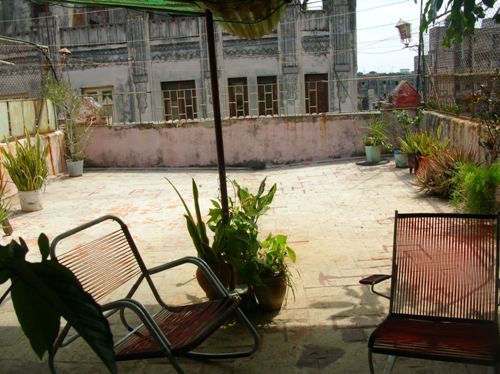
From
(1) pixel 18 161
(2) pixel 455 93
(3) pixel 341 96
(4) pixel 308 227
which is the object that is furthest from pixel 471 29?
(3) pixel 341 96

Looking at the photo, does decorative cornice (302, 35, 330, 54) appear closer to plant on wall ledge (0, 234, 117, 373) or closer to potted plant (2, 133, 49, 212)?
potted plant (2, 133, 49, 212)

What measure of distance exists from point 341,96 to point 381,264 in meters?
12.4

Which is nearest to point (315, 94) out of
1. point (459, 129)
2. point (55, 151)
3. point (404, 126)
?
point (404, 126)

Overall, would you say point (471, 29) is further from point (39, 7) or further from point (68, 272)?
point (39, 7)

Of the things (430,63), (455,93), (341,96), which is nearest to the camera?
(455,93)

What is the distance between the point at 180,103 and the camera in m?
16.7

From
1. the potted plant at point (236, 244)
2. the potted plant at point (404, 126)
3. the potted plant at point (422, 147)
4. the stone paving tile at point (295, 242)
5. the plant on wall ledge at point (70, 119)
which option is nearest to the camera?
the stone paving tile at point (295, 242)

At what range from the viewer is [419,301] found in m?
Answer: 2.75

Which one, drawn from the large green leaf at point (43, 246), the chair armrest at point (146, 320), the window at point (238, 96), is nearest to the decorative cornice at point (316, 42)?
the window at point (238, 96)

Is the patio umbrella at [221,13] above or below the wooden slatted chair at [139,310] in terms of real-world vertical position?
above

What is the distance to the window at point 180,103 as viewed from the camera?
16656mm

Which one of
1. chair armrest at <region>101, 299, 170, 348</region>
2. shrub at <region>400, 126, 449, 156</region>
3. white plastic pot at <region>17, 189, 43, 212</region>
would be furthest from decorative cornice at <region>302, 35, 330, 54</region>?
chair armrest at <region>101, 299, 170, 348</region>

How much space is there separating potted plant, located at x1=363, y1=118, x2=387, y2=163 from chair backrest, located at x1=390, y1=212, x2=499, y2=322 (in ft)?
24.2

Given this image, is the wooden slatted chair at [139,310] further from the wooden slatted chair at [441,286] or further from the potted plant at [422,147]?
the potted plant at [422,147]
